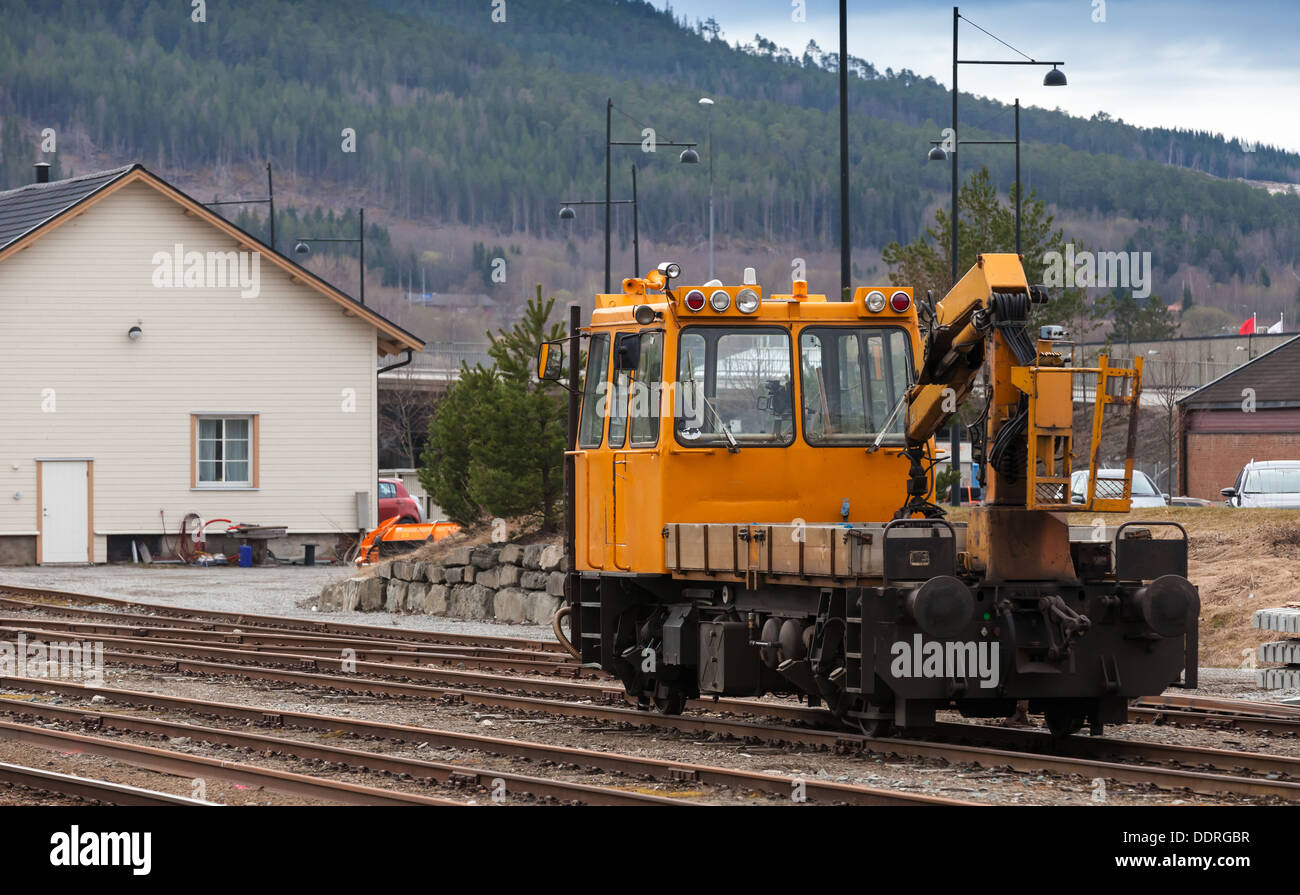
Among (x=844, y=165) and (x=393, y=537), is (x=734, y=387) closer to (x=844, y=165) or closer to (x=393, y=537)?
(x=844, y=165)

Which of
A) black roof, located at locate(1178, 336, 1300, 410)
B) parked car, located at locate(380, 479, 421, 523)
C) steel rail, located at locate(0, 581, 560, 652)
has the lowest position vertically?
steel rail, located at locate(0, 581, 560, 652)

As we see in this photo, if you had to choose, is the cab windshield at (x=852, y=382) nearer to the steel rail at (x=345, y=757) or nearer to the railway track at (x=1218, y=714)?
the railway track at (x=1218, y=714)

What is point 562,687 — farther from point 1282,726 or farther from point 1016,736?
point 1282,726

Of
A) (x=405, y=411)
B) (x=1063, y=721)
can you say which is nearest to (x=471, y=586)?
(x=1063, y=721)

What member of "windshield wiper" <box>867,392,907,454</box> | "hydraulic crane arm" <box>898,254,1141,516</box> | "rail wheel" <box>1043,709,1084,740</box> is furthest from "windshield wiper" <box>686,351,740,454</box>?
"rail wheel" <box>1043,709,1084,740</box>

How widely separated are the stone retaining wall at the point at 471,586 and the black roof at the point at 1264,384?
25500mm

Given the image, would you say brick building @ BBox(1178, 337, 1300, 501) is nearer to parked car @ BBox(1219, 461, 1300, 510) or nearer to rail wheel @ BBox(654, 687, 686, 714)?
parked car @ BBox(1219, 461, 1300, 510)

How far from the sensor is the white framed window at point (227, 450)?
39.7 meters

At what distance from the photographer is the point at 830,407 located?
514 inches

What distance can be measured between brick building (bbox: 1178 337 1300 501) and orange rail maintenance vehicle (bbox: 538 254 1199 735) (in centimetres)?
3303

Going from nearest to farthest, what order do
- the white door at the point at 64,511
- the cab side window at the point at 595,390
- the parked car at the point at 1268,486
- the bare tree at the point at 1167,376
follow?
the cab side window at the point at 595,390 < the parked car at the point at 1268,486 < the white door at the point at 64,511 < the bare tree at the point at 1167,376

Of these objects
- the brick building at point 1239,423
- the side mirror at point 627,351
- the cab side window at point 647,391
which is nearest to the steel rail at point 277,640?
the cab side window at point 647,391

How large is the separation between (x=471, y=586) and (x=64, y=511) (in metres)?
15.4

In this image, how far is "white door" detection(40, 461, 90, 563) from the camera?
126 feet
